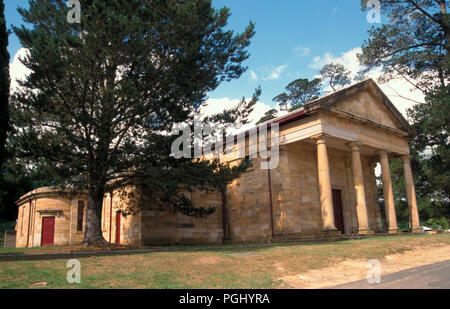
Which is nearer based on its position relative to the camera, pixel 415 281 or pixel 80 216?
pixel 415 281

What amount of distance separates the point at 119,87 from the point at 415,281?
11.3 meters

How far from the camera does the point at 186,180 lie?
15.3 meters

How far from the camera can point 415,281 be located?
26.1 feet

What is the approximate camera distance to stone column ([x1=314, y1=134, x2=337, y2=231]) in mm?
18469

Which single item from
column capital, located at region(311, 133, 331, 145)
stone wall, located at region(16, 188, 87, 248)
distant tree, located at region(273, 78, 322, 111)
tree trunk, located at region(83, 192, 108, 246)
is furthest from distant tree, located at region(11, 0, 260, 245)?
distant tree, located at region(273, 78, 322, 111)

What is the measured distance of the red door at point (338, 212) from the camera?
24047 mm

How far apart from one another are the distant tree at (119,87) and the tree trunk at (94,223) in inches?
1.7
